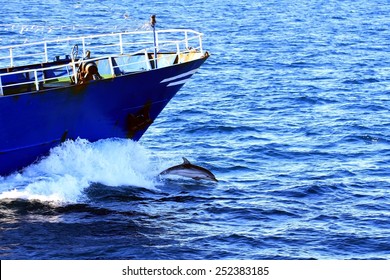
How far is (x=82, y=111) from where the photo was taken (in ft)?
78.9

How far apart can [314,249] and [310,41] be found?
119 feet

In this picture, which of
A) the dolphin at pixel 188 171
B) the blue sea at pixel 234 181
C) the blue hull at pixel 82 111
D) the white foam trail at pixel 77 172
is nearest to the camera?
the blue sea at pixel 234 181

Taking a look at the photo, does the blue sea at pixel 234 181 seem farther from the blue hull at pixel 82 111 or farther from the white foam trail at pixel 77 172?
the blue hull at pixel 82 111

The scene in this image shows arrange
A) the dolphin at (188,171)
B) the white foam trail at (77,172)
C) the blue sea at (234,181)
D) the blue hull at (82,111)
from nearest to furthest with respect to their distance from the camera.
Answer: the blue sea at (234,181) < the blue hull at (82,111) < the white foam trail at (77,172) < the dolphin at (188,171)

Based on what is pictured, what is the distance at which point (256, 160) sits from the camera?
28375 millimetres

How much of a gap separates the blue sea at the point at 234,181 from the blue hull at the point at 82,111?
14.8 inches

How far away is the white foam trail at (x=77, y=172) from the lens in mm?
24125

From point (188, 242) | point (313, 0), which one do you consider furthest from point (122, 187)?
point (313, 0)

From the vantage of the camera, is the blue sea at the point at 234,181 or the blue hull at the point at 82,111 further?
the blue hull at the point at 82,111

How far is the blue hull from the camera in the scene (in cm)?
2319

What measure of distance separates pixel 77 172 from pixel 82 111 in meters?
1.81

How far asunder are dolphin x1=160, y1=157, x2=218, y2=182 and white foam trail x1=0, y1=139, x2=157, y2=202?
646 millimetres

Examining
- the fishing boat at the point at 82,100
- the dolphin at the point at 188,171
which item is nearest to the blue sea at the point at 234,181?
the dolphin at the point at 188,171

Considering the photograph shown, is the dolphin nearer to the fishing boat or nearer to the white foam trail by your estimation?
the white foam trail
